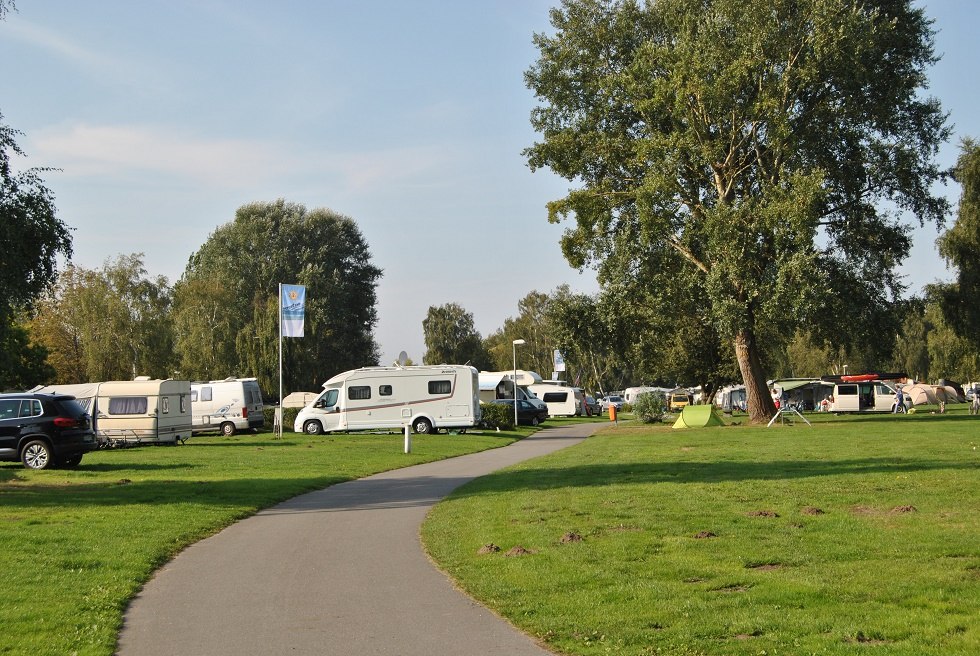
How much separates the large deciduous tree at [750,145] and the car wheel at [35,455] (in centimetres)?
2239

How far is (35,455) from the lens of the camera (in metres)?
22.7

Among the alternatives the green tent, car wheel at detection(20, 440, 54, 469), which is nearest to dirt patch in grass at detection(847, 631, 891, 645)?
car wheel at detection(20, 440, 54, 469)

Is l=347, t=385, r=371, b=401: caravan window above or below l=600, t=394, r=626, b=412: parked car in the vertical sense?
above

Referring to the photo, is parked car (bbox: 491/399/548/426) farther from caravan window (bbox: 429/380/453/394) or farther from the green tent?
the green tent

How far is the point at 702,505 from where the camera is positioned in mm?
13906

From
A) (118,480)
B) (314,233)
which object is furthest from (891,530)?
(314,233)

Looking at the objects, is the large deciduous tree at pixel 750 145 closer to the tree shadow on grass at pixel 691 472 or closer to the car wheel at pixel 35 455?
the tree shadow on grass at pixel 691 472

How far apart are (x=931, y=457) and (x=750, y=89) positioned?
20207mm

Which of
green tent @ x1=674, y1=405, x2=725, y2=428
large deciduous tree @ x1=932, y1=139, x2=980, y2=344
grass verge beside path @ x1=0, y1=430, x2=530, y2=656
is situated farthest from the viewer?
large deciduous tree @ x1=932, y1=139, x2=980, y2=344

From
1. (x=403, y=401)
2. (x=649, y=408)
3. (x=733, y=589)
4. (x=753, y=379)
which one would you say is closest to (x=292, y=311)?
(x=403, y=401)

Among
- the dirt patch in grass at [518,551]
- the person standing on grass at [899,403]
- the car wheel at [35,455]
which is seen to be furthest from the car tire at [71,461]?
the person standing on grass at [899,403]

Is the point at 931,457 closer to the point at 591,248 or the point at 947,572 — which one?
the point at 947,572

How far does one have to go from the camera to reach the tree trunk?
3928 centimetres

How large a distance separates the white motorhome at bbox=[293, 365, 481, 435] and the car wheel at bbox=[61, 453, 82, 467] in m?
16.8
